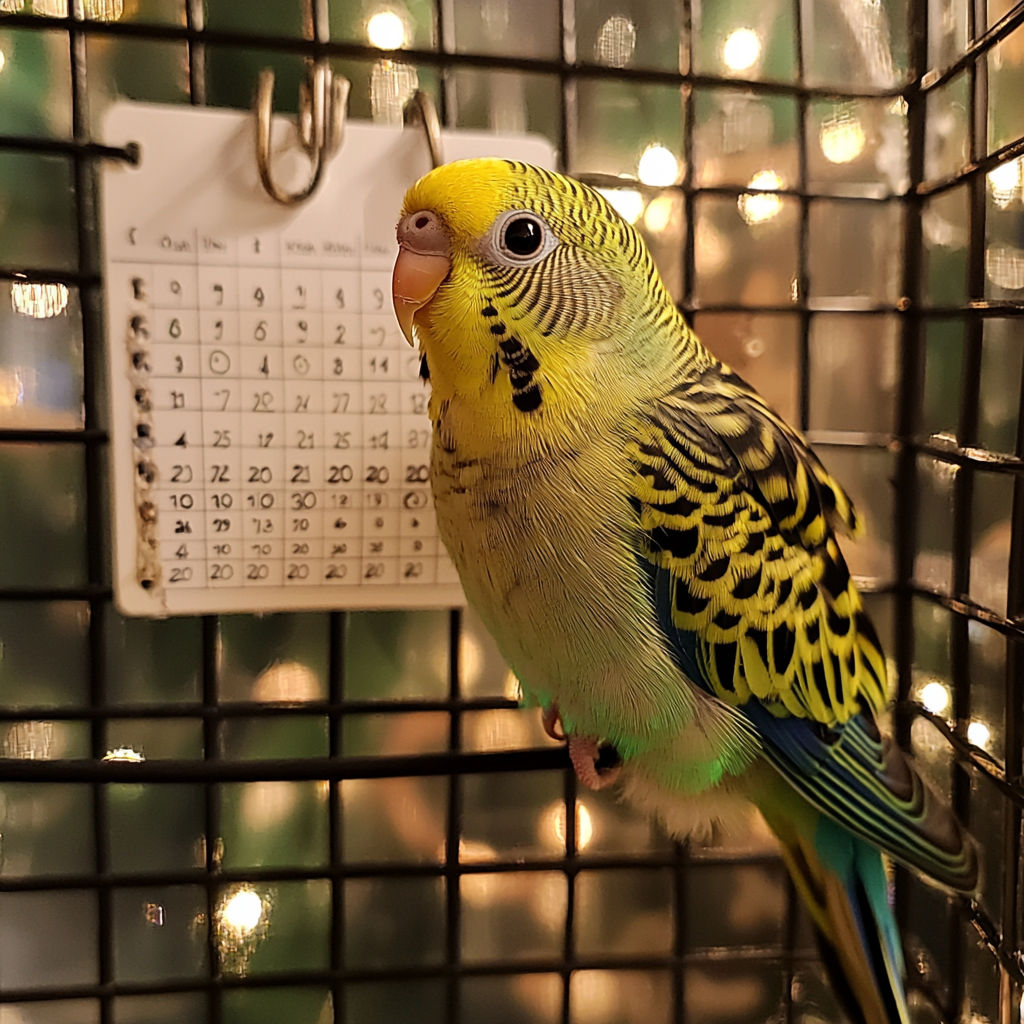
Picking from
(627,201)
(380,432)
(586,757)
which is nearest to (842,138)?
(627,201)

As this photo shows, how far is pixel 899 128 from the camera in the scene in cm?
76

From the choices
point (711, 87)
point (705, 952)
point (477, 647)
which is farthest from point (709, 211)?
point (705, 952)

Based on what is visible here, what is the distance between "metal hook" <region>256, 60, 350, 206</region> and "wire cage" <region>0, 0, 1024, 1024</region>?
0.06 m

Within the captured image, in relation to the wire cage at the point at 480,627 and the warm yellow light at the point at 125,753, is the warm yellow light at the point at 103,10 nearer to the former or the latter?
the wire cage at the point at 480,627

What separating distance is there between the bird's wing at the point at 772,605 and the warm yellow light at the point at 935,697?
6.9 inches

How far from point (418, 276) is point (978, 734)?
24.6 inches

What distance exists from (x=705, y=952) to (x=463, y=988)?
25cm

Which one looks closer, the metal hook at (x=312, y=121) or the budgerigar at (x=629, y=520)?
the budgerigar at (x=629, y=520)

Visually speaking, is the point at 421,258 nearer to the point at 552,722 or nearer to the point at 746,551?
the point at 746,551

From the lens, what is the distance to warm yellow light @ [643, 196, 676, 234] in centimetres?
73

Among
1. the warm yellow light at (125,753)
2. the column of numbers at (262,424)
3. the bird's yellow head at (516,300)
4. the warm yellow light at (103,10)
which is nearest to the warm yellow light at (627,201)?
the bird's yellow head at (516,300)

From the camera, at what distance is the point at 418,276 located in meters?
0.50

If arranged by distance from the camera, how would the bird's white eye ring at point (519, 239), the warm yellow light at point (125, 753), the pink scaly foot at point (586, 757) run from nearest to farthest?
the bird's white eye ring at point (519, 239) → the pink scaly foot at point (586, 757) → the warm yellow light at point (125, 753)

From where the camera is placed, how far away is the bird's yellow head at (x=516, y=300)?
49 centimetres
